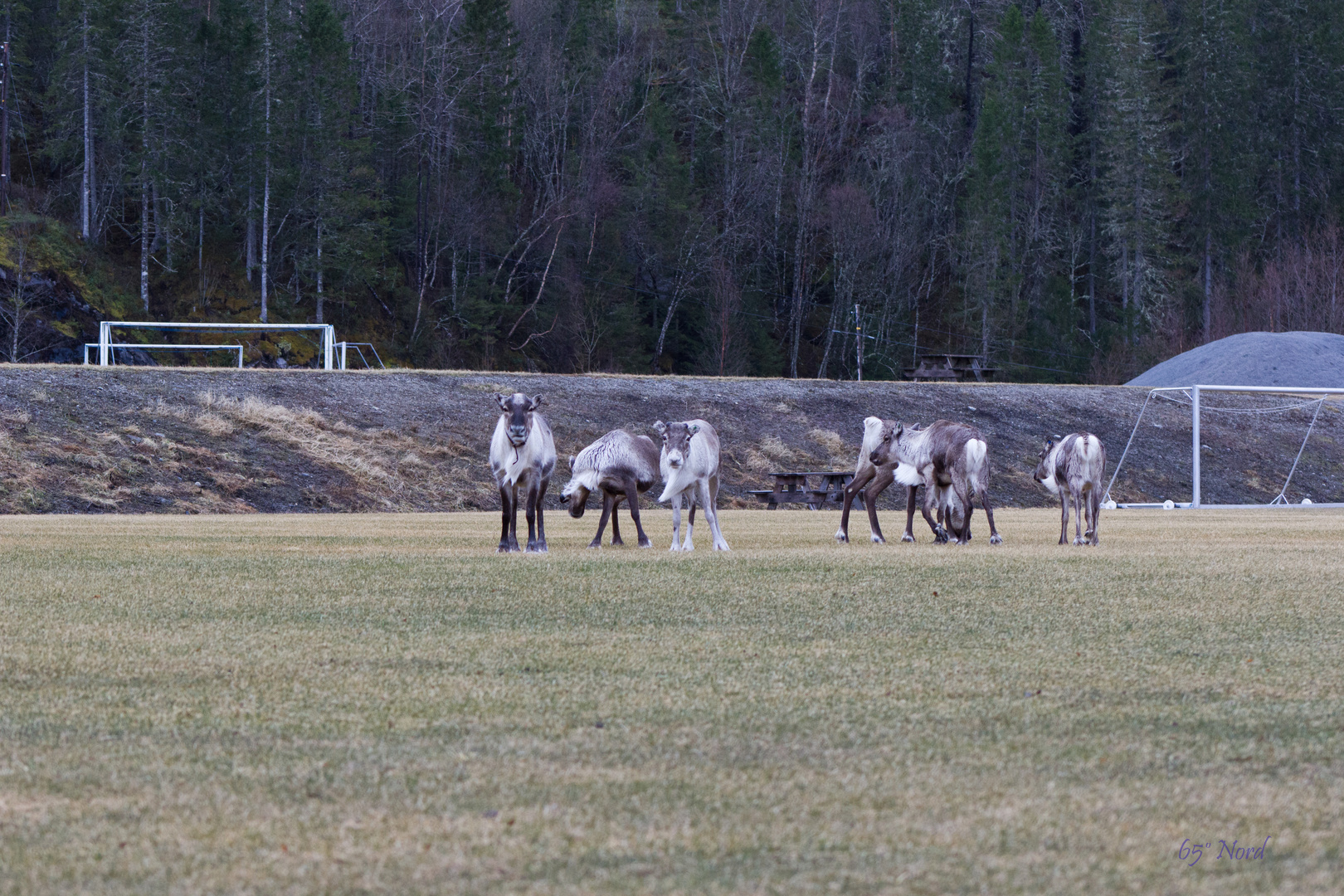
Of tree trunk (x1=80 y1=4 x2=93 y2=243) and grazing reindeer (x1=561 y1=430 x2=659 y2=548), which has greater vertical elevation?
tree trunk (x1=80 y1=4 x2=93 y2=243)

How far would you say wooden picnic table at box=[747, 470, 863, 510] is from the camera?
3519 cm

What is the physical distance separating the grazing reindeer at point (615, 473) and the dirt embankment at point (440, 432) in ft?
46.0

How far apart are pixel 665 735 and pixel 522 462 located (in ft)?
33.5

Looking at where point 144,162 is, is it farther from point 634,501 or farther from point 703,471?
point 703,471

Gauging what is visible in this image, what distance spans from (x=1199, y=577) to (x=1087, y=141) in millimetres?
81015

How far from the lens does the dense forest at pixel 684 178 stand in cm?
6781

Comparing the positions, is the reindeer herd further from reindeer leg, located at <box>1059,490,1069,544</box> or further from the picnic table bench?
the picnic table bench

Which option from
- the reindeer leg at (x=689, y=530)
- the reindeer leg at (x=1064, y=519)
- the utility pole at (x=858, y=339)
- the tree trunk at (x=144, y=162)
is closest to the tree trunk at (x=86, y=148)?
the tree trunk at (x=144, y=162)

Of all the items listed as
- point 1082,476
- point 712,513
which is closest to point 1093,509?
point 1082,476

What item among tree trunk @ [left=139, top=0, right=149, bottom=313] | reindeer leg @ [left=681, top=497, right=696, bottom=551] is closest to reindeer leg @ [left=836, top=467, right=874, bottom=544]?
reindeer leg @ [left=681, top=497, right=696, bottom=551]

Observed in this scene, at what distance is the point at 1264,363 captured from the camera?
55031mm

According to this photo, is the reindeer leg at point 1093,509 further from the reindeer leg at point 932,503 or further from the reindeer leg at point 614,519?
the reindeer leg at point 614,519

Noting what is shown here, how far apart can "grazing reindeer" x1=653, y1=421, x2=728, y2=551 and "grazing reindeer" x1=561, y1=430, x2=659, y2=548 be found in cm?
58

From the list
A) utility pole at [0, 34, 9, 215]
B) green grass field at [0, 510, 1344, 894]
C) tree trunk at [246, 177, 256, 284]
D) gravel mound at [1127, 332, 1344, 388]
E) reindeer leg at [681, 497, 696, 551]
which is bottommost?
green grass field at [0, 510, 1344, 894]
